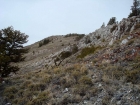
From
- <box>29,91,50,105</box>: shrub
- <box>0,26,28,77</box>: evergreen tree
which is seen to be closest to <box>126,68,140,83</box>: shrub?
<box>29,91,50,105</box>: shrub

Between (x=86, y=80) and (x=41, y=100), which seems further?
(x=86, y=80)

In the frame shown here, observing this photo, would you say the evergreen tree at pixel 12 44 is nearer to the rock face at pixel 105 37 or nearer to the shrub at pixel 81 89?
the rock face at pixel 105 37

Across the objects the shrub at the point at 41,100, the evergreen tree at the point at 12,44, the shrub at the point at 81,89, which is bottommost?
the shrub at the point at 41,100

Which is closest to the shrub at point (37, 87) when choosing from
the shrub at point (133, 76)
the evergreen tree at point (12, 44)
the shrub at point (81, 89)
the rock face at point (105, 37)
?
the shrub at point (81, 89)

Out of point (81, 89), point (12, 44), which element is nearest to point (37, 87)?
point (81, 89)

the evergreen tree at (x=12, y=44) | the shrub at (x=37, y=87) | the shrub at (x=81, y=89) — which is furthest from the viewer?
the evergreen tree at (x=12, y=44)

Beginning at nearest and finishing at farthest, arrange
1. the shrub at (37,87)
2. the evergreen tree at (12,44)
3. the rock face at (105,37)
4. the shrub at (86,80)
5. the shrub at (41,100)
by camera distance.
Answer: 1. the shrub at (41,100)
2. the shrub at (86,80)
3. the shrub at (37,87)
4. the evergreen tree at (12,44)
5. the rock face at (105,37)

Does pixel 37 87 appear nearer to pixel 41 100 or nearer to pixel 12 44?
pixel 41 100

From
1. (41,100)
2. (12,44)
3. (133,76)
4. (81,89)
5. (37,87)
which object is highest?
(12,44)

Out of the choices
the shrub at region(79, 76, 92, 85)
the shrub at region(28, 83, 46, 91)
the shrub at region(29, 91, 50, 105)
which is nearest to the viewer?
the shrub at region(29, 91, 50, 105)

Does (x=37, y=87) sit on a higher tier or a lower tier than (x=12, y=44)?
lower

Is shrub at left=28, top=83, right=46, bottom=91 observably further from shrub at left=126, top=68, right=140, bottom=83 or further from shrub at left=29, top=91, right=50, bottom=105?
shrub at left=126, top=68, right=140, bottom=83

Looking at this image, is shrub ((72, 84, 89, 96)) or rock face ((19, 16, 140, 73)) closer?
shrub ((72, 84, 89, 96))

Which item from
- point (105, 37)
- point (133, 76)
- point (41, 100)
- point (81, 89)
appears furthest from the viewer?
point (105, 37)
